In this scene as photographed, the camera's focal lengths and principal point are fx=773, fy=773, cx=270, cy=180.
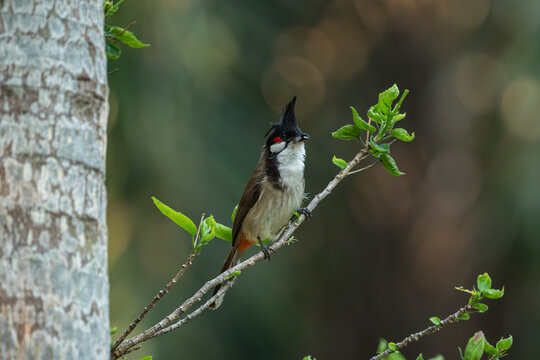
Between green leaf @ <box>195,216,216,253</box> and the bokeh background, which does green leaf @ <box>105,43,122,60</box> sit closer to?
green leaf @ <box>195,216,216,253</box>

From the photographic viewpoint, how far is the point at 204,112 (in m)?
8.27

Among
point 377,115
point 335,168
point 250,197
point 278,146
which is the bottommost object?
point 377,115

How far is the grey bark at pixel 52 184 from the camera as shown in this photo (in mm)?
1229

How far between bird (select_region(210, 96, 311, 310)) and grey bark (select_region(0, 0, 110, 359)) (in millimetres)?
2439

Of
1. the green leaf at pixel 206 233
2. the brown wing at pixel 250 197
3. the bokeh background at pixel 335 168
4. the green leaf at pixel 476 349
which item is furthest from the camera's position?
the bokeh background at pixel 335 168

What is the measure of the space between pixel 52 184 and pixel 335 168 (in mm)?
8146

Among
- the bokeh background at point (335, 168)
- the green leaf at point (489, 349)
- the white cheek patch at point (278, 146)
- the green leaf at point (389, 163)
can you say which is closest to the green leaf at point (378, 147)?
the green leaf at point (389, 163)

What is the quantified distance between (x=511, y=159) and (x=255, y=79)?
3090mm

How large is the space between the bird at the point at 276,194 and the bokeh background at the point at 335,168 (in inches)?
144

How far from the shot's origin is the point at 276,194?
12.6ft

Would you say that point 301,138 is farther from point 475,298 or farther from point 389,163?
point 475,298

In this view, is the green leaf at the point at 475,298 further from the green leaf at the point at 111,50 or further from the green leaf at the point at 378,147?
the green leaf at the point at 111,50

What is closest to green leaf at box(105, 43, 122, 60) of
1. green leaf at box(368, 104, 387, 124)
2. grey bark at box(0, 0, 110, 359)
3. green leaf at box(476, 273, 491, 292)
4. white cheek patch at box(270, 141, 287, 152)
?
grey bark at box(0, 0, 110, 359)

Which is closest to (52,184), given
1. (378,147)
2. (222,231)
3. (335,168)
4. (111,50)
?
(111,50)
